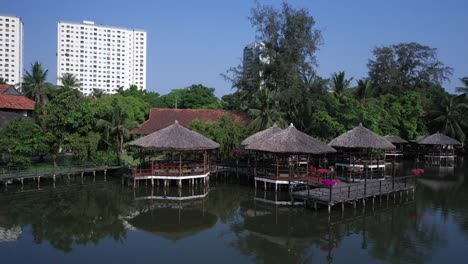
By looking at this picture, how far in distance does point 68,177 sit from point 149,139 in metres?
7.64

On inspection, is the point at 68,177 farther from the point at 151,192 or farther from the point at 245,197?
the point at 245,197

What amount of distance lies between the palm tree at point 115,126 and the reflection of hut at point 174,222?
1095 cm

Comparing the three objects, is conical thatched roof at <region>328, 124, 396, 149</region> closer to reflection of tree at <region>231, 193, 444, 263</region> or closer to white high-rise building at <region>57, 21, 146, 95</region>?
reflection of tree at <region>231, 193, 444, 263</region>

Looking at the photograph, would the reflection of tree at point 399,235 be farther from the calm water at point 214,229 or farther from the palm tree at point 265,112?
the palm tree at point 265,112

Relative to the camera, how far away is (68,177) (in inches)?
1082

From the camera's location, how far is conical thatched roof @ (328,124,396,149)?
1032 inches

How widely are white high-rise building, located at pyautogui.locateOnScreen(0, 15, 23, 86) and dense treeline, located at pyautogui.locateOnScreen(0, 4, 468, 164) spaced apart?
2182 inches

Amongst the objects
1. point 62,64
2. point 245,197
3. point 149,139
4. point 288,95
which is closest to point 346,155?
point 288,95

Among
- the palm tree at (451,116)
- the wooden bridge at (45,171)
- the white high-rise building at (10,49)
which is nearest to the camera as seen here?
the wooden bridge at (45,171)

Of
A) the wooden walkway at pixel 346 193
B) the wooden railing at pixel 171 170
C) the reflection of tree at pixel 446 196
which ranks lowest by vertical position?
the reflection of tree at pixel 446 196

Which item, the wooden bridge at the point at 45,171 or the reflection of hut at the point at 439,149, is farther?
the reflection of hut at the point at 439,149

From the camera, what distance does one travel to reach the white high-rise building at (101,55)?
104 metres

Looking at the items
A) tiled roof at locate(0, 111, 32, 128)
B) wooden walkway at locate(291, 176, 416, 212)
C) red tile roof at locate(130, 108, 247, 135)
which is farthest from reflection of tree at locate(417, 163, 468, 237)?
tiled roof at locate(0, 111, 32, 128)

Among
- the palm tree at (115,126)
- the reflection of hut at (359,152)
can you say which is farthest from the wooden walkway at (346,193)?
the palm tree at (115,126)
